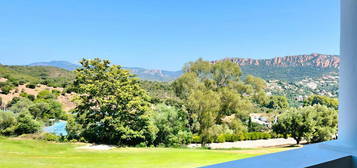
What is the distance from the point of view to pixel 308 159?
62 centimetres

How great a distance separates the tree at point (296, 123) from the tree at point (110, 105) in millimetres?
1586

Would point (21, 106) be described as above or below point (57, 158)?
above

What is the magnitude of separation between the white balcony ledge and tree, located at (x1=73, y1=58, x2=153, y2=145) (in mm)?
1748

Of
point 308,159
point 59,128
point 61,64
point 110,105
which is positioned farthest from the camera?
point 110,105

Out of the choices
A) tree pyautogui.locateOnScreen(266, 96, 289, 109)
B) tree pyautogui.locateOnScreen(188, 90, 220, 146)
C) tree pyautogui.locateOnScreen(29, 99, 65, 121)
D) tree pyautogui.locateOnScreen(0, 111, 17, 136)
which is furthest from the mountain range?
tree pyautogui.locateOnScreen(188, 90, 220, 146)

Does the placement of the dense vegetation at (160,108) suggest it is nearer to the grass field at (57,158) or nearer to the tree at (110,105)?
the tree at (110,105)

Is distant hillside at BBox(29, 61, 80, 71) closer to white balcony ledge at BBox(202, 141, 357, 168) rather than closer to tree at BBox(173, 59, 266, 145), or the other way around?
white balcony ledge at BBox(202, 141, 357, 168)

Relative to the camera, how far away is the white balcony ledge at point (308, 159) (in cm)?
56

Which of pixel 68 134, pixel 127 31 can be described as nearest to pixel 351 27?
pixel 127 31

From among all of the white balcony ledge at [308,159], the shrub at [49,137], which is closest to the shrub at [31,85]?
the shrub at [49,137]

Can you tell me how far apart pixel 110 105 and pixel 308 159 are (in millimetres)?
3101

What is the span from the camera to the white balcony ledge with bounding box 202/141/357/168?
0.56m

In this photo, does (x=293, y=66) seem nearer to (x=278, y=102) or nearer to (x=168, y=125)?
(x=278, y=102)

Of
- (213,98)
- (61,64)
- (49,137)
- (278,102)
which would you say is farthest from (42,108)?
(213,98)
